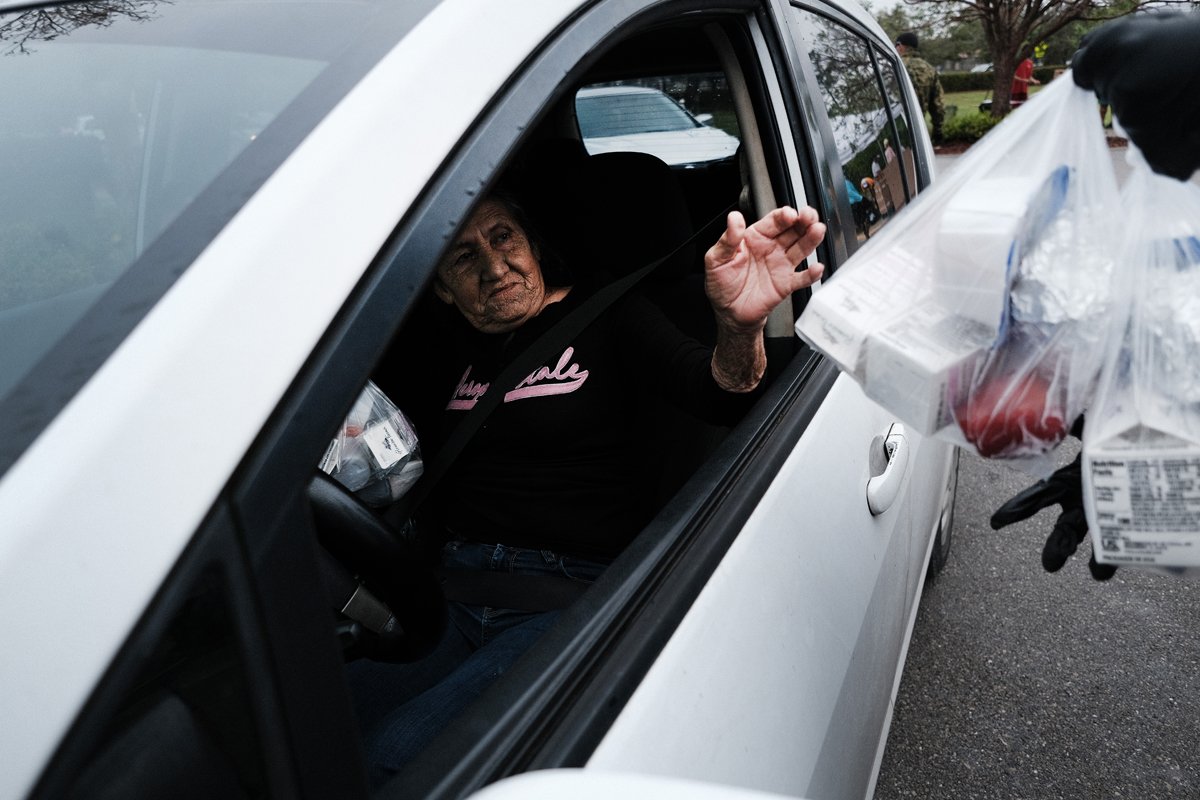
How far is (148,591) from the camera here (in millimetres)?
590

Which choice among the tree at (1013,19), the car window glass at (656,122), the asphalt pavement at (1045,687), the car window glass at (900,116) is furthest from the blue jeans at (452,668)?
the tree at (1013,19)

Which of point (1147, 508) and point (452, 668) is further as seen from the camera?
point (452, 668)

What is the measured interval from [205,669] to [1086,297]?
87 centimetres

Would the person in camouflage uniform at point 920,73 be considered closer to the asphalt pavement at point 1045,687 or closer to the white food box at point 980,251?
the asphalt pavement at point 1045,687

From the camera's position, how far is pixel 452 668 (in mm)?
1594

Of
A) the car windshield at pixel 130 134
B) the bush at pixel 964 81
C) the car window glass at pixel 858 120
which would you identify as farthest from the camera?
the bush at pixel 964 81

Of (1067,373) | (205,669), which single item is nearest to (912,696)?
(1067,373)

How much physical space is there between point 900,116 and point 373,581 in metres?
2.41

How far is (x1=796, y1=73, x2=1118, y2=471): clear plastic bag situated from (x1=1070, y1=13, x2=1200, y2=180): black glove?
8 cm

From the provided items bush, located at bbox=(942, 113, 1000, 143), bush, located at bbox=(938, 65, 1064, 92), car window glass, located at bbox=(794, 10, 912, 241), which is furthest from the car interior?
bush, located at bbox=(938, 65, 1064, 92)

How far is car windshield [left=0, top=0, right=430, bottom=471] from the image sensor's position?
72 cm

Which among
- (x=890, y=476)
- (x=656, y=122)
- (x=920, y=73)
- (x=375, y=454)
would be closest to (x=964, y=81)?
(x=920, y=73)

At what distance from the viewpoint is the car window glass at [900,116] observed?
2715 millimetres

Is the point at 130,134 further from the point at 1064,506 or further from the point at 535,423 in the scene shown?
the point at 1064,506
